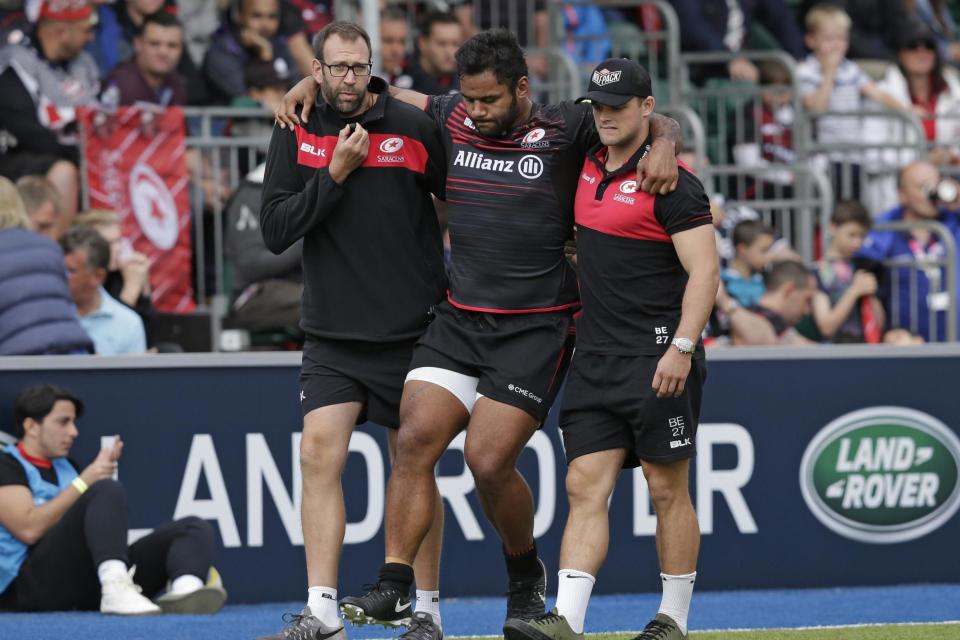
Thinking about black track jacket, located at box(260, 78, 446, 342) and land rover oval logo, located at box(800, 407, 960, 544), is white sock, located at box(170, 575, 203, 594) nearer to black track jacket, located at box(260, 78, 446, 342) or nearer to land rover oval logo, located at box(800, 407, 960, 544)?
black track jacket, located at box(260, 78, 446, 342)

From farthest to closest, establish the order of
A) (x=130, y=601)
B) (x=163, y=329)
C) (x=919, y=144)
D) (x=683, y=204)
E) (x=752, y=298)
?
(x=919, y=144), (x=752, y=298), (x=163, y=329), (x=130, y=601), (x=683, y=204)

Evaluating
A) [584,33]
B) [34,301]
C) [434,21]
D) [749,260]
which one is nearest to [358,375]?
[34,301]

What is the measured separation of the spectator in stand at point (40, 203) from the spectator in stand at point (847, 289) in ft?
16.0


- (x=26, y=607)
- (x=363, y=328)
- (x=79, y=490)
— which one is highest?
(x=363, y=328)

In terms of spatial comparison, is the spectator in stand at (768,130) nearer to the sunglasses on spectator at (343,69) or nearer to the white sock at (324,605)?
the sunglasses on spectator at (343,69)

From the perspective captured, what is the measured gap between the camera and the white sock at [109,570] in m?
8.05

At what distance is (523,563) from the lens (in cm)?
681

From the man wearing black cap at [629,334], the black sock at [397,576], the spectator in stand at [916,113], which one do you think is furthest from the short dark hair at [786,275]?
the black sock at [397,576]

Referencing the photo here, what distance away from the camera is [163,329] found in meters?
10.4

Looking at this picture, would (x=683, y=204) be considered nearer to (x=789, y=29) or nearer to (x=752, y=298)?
(x=752, y=298)

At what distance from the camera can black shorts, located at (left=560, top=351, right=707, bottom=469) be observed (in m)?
6.35

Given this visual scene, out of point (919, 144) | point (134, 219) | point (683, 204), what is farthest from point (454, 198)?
point (919, 144)

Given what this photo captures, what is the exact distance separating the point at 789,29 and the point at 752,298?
4807 mm

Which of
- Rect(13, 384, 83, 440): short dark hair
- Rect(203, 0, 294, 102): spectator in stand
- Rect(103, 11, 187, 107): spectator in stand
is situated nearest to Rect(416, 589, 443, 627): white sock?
Rect(13, 384, 83, 440): short dark hair
